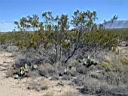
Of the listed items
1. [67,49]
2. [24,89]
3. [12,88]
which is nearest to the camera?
[24,89]

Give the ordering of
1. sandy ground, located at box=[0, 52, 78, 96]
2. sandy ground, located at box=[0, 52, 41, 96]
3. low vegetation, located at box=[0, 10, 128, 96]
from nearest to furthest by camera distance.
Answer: sandy ground, located at box=[0, 52, 78, 96], sandy ground, located at box=[0, 52, 41, 96], low vegetation, located at box=[0, 10, 128, 96]

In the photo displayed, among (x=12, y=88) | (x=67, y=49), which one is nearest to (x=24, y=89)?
(x=12, y=88)

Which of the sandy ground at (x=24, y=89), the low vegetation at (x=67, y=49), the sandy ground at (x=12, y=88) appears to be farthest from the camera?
the low vegetation at (x=67, y=49)

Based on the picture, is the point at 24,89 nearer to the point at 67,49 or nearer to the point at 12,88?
the point at 12,88

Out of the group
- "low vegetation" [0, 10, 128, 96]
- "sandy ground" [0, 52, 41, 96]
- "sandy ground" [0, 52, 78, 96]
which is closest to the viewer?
"sandy ground" [0, 52, 78, 96]

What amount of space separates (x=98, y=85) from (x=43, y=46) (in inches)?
274

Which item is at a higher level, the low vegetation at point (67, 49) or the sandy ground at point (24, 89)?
the low vegetation at point (67, 49)

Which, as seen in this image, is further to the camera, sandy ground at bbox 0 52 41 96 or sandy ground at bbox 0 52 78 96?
sandy ground at bbox 0 52 41 96

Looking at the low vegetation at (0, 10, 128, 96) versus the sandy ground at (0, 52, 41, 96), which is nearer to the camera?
the sandy ground at (0, 52, 41, 96)

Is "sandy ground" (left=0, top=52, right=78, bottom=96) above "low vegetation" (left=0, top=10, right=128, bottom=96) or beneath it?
beneath

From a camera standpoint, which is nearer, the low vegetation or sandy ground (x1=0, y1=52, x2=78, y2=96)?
sandy ground (x1=0, y1=52, x2=78, y2=96)

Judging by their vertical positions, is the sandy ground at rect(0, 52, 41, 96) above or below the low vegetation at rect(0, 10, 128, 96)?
below

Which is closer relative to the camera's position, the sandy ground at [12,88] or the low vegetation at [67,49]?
the sandy ground at [12,88]

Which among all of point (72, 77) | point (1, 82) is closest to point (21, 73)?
point (1, 82)
